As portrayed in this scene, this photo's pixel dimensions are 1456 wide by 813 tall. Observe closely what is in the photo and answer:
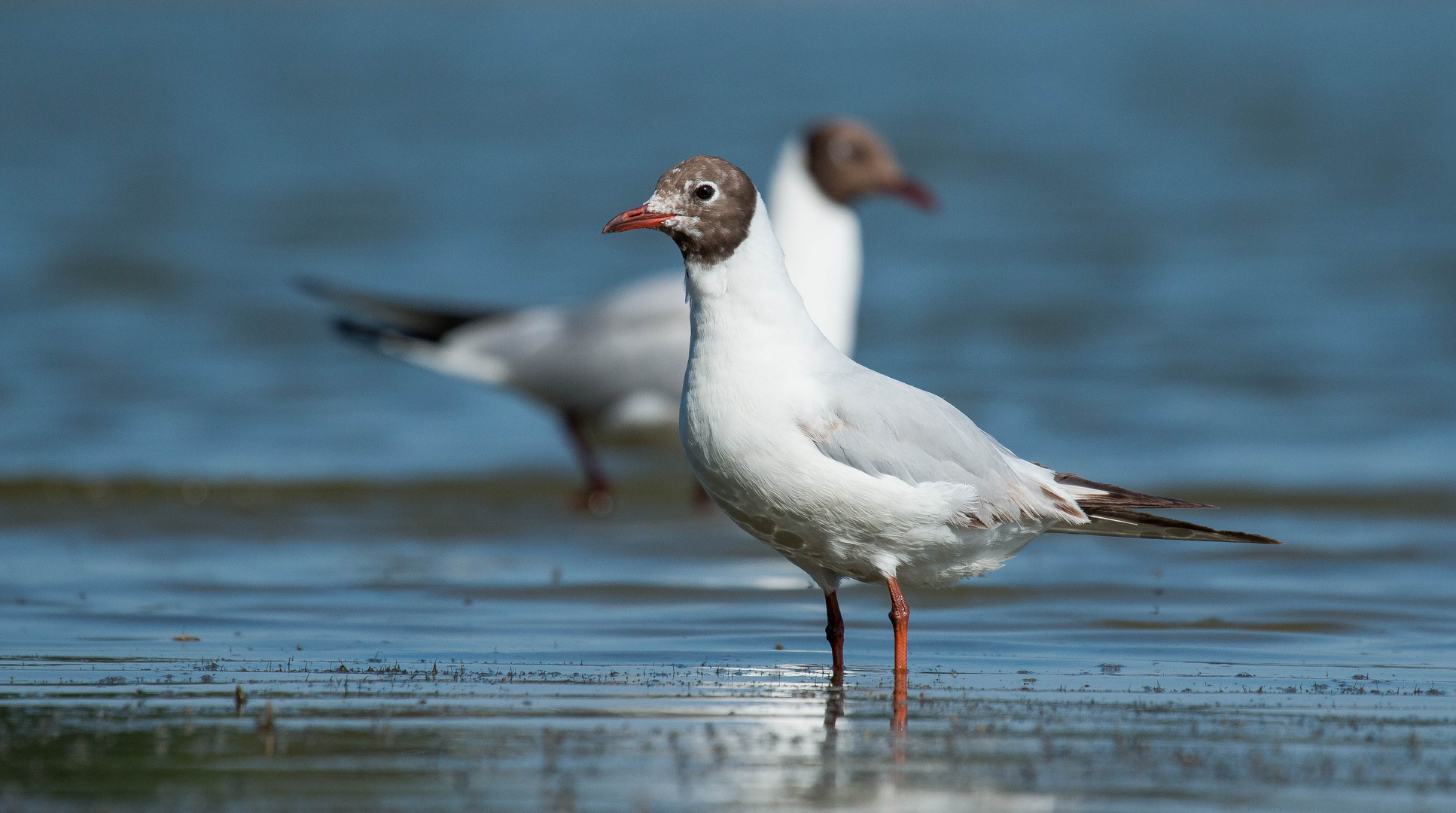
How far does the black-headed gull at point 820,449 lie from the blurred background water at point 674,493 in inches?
14.5

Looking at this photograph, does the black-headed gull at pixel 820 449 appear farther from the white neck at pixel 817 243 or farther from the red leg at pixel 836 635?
the white neck at pixel 817 243

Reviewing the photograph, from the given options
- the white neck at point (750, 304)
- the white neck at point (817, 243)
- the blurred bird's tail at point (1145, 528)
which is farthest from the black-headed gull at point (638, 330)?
the white neck at point (750, 304)

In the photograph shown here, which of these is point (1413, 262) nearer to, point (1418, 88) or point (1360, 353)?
point (1360, 353)

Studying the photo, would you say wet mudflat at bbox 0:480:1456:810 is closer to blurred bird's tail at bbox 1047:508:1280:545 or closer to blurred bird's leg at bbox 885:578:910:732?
blurred bird's leg at bbox 885:578:910:732

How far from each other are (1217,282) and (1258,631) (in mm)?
11902

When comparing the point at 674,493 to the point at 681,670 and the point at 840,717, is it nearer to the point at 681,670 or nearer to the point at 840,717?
the point at 681,670

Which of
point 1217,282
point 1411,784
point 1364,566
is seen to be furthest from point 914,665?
point 1217,282

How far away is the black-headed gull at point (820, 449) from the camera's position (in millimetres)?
4758

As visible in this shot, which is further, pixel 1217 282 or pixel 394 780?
pixel 1217 282

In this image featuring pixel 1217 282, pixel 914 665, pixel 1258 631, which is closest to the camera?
pixel 914 665

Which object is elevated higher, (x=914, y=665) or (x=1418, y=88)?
(x=1418, y=88)

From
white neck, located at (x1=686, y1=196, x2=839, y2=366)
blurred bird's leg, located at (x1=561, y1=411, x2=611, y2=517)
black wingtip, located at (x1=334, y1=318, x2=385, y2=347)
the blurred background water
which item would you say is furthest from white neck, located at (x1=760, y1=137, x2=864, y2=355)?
white neck, located at (x1=686, y1=196, x2=839, y2=366)

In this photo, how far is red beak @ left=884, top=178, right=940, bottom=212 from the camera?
9.88m

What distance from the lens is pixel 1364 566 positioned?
736 cm
